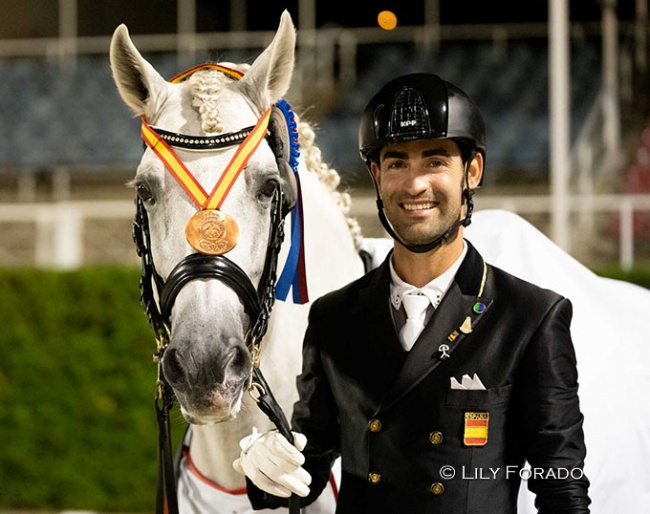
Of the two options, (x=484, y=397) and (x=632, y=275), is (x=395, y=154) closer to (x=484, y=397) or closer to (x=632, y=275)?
(x=484, y=397)

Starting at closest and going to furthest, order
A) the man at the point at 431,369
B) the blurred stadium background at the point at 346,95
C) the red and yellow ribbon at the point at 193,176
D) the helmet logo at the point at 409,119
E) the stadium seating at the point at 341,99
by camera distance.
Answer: the man at the point at 431,369 < the helmet logo at the point at 409,119 < the red and yellow ribbon at the point at 193,176 < the blurred stadium background at the point at 346,95 < the stadium seating at the point at 341,99

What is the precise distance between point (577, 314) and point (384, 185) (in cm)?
97

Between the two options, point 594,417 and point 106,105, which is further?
point 106,105

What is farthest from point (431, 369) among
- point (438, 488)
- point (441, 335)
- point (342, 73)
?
point (342, 73)

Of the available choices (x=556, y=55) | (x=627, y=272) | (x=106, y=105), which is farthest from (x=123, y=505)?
(x=106, y=105)

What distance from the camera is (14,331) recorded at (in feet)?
20.7

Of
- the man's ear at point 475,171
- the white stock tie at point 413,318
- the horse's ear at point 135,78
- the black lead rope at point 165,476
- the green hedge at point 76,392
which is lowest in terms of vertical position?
the green hedge at point 76,392

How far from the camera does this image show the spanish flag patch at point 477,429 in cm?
182

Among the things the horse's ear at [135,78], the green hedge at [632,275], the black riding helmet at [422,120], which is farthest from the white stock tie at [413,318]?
the green hedge at [632,275]

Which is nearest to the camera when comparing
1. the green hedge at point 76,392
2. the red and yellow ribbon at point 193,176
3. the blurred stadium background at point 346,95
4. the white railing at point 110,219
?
the red and yellow ribbon at point 193,176

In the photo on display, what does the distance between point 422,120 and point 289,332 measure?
79 centimetres

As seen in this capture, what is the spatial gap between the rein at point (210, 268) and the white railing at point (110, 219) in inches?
199

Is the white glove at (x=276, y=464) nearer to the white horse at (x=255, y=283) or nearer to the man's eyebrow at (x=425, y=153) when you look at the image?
the white horse at (x=255, y=283)

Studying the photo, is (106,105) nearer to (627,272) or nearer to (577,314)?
(627,272)
